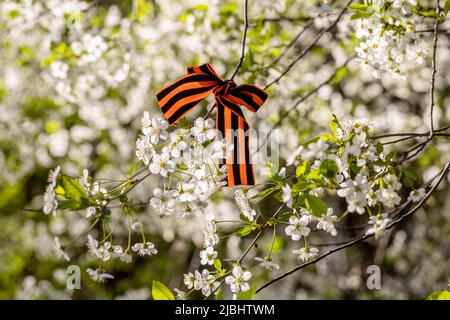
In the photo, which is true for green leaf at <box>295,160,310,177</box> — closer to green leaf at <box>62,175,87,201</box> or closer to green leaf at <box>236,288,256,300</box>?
green leaf at <box>236,288,256,300</box>

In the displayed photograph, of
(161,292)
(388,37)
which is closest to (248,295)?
(161,292)

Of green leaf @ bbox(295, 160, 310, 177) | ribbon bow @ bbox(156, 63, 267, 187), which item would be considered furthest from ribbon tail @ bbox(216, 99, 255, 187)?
green leaf @ bbox(295, 160, 310, 177)

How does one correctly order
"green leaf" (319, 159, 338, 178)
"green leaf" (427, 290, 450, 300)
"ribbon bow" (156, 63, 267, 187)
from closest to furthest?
"green leaf" (319, 159, 338, 178) < "green leaf" (427, 290, 450, 300) < "ribbon bow" (156, 63, 267, 187)

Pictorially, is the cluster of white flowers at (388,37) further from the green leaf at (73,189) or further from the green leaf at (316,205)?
the green leaf at (73,189)

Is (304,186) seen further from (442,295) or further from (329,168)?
(442,295)

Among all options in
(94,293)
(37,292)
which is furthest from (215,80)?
(94,293)
